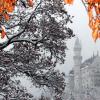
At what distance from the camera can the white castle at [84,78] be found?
129m

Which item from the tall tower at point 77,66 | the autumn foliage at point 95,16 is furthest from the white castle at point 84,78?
the autumn foliage at point 95,16

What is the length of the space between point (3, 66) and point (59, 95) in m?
2.67

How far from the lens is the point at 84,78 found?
483ft

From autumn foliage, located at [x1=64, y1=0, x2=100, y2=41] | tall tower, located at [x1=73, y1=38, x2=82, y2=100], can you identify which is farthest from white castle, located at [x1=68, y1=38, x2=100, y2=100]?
autumn foliage, located at [x1=64, y1=0, x2=100, y2=41]

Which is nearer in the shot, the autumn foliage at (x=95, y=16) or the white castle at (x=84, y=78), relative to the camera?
the autumn foliage at (x=95, y=16)

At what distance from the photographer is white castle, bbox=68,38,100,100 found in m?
129

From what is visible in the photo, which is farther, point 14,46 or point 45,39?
point 14,46

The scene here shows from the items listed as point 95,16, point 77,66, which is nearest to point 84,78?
point 77,66

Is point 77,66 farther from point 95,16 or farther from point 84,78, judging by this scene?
point 95,16

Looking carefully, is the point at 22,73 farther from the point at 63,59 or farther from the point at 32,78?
the point at 63,59

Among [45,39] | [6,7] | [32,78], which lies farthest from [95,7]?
[32,78]

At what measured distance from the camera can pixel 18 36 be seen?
15.5 m

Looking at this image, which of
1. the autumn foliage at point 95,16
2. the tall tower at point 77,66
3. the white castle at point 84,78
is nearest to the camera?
the autumn foliage at point 95,16

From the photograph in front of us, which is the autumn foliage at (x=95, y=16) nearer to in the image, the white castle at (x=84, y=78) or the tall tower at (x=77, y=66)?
the white castle at (x=84, y=78)
